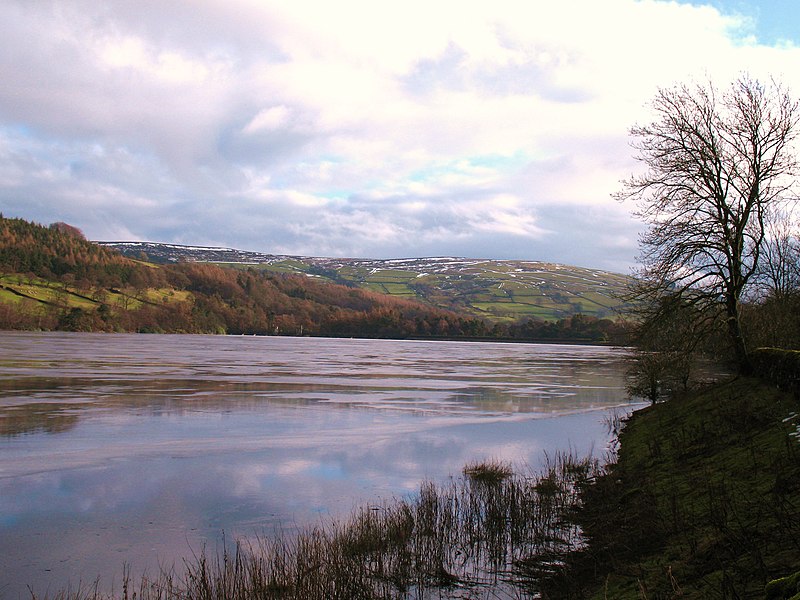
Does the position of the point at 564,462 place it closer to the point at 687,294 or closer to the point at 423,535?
the point at 423,535

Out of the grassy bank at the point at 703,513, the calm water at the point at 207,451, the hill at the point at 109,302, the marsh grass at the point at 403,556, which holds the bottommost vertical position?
the calm water at the point at 207,451

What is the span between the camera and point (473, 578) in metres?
9.54

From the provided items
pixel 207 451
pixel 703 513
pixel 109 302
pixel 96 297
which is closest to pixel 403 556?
pixel 703 513

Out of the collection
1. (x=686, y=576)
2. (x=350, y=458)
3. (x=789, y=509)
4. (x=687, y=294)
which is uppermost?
(x=687, y=294)

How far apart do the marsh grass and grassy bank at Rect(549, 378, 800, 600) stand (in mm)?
779

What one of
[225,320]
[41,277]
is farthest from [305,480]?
[225,320]

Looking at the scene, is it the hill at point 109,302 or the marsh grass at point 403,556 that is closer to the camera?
the marsh grass at point 403,556

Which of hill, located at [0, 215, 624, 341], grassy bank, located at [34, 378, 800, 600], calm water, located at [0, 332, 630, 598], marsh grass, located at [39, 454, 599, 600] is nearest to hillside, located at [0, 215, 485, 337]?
hill, located at [0, 215, 624, 341]

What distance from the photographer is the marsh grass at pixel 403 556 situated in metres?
8.45

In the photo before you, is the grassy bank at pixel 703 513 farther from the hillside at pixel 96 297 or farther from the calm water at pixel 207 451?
the hillside at pixel 96 297

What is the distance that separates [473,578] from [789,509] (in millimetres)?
4256

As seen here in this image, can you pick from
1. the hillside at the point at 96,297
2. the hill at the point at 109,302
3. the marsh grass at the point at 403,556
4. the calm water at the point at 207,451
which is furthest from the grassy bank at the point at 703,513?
the hillside at the point at 96,297

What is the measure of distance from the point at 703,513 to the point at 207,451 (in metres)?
13.5

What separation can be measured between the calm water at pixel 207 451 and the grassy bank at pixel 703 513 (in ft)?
15.4
